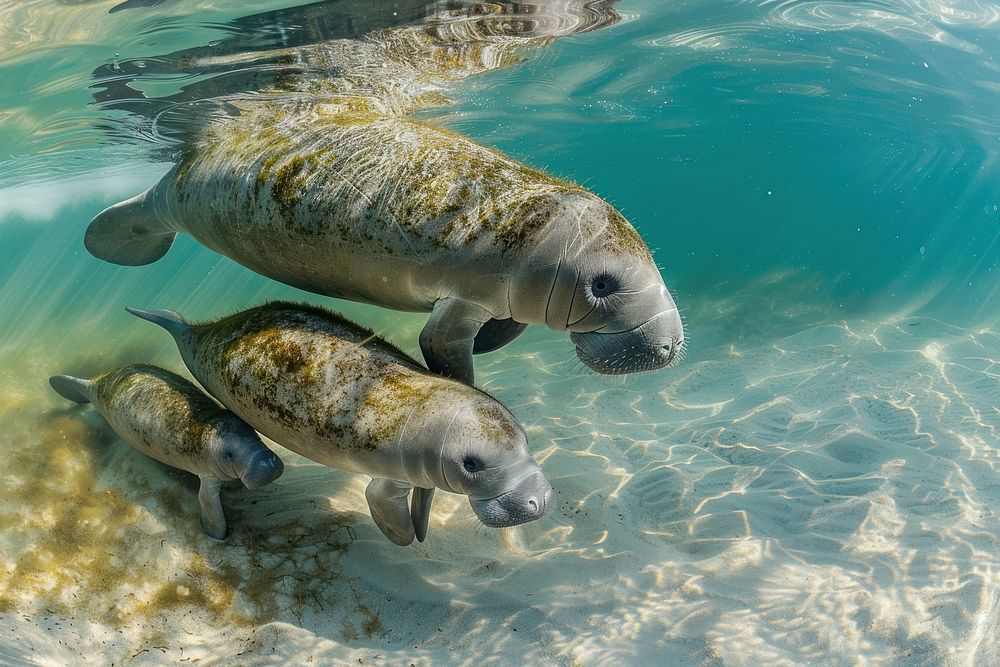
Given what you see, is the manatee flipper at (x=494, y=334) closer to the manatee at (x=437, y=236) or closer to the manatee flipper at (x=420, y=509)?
the manatee at (x=437, y=236)

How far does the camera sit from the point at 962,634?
3617 mm

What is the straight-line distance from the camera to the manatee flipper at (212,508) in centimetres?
446

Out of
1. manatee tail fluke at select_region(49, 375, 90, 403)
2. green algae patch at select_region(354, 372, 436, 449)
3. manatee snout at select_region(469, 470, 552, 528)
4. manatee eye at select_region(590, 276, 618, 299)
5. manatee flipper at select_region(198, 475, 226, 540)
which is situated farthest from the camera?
manatee tail fluke at select_region(49, 375, 90, 403)

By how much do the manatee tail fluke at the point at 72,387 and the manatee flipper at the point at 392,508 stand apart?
3.24 metres

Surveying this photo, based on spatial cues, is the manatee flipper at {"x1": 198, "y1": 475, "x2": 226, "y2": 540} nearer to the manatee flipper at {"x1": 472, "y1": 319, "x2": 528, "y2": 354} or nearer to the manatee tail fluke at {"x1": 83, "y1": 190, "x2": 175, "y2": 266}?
the manatee flipper at {"x1": 472, "y1": 319, "x2": 528, "y2": 354}

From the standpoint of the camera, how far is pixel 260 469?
415cm

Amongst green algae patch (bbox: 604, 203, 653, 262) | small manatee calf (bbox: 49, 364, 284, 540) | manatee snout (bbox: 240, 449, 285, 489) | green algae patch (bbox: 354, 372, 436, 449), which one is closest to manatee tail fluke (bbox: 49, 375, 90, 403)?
small manatee calf (bbox: 49, 364, 284, 540)

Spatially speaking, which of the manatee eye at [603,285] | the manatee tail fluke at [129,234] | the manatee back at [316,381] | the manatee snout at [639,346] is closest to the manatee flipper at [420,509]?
the manatee back at [316,381]

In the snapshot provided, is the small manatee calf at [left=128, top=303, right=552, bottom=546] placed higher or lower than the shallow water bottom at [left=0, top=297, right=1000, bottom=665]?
higher

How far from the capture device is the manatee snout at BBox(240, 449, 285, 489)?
13.6ft

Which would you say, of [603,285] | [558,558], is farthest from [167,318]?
[603,285]

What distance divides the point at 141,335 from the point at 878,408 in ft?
40.9

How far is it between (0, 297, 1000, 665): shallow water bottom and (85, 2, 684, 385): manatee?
5.05ft

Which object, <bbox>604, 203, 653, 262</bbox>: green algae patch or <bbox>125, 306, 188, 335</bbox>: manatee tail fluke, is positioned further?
<bbox>125, 306, 188, 335</bbox>: manatee tail fluke
